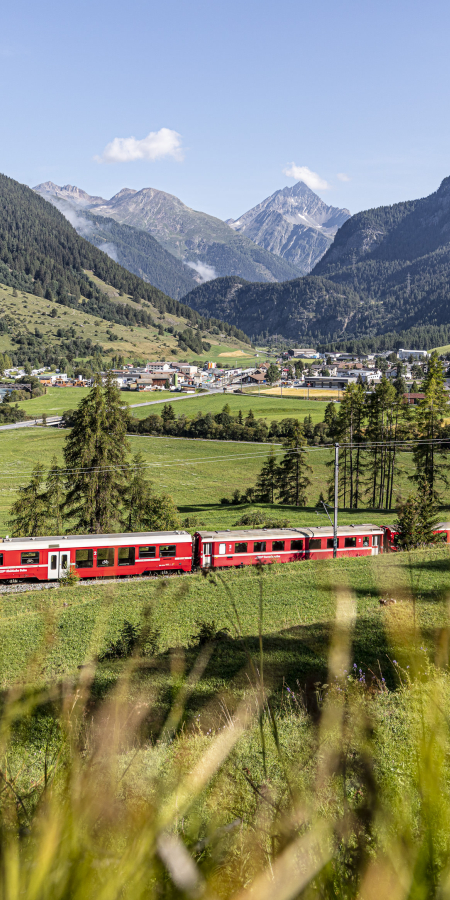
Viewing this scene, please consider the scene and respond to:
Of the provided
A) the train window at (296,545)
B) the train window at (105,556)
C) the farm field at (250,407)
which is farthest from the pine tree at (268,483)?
the farm field at (250,407)

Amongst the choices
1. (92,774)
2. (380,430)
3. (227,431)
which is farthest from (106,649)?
(227,431)

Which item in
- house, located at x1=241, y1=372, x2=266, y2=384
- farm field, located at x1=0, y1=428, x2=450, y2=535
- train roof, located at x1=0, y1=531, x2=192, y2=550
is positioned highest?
house, located at x1=241, y1=372, x2=266, y2=384

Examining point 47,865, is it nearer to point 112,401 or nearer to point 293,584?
point 293,584

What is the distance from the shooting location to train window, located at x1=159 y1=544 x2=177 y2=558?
25.5 metres

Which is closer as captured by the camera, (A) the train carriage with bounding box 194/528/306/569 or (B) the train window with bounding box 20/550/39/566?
(B) the train window with bounding box 20/550/39/566

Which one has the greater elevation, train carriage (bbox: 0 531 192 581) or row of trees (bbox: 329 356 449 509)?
row of trees (bbox: 329 356 449 509)

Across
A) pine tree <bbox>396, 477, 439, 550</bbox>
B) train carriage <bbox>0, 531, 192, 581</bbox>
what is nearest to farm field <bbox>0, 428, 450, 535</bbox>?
pine tree <bbox>396, 477, 439, 550</bbox>

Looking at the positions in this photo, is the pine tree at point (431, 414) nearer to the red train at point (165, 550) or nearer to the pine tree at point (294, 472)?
the pine tree at point (294, 472)

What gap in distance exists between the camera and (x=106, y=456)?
34625 millimetres

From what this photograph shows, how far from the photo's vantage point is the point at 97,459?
113 feet

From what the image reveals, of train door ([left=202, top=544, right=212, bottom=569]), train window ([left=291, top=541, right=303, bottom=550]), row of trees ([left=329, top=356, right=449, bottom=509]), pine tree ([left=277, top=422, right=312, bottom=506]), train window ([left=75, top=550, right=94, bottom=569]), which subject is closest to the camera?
train window ([left=75, top=550, right=94, bottom=569])

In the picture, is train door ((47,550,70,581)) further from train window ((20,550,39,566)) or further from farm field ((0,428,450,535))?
farm field ((0,428,450,535))

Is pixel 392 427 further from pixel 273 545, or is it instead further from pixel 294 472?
pixel 273 545

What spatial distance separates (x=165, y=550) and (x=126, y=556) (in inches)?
71.3
